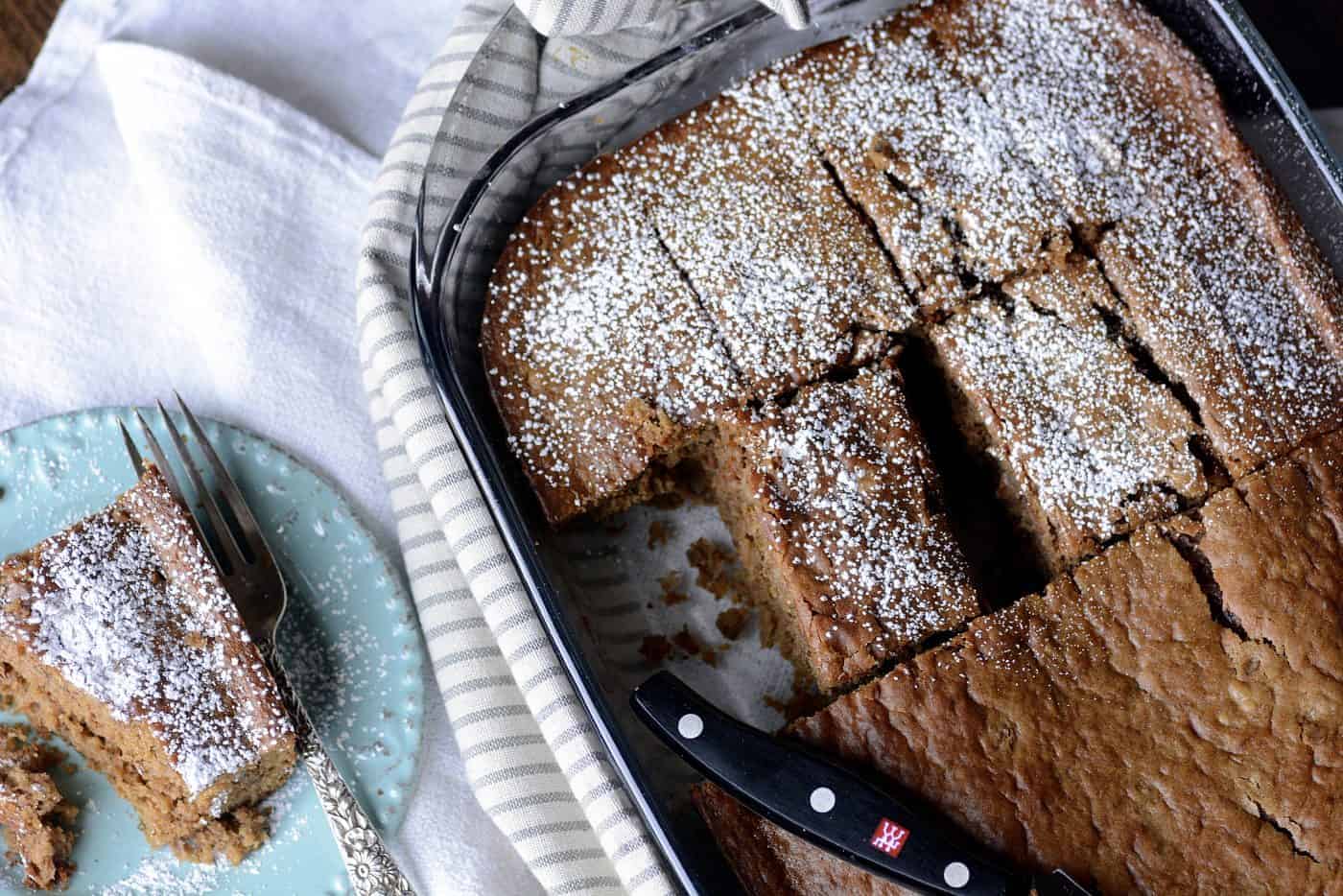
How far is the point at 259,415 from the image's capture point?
2.65 meters

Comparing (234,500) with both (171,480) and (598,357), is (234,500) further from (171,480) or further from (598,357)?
(598,357)

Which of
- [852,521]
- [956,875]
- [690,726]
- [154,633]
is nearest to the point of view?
[956,875]

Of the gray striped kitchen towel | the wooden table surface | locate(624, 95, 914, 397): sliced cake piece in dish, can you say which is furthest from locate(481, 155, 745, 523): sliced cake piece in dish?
the wooden table surface

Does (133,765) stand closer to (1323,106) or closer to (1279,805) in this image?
(1279,805)

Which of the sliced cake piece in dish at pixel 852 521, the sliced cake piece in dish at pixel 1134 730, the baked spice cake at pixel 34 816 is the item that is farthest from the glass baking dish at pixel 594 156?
the baked spice cake at pixel 34 816

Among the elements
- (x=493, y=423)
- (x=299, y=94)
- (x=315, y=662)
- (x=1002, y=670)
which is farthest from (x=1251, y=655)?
(x=299, y=94)

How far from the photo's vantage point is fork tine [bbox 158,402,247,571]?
8.12 ft

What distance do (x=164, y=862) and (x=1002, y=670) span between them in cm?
164

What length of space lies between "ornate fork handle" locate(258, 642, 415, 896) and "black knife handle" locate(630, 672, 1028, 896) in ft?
2.13

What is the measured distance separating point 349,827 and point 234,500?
0.68 meters

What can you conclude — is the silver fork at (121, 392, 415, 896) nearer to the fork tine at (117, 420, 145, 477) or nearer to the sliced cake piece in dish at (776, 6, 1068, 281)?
the fork tine at (117, 420, 145, 477)

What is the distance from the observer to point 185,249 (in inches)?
105

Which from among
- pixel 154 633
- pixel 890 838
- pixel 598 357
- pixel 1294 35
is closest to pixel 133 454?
pixel 154 633

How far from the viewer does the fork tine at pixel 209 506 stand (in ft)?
8.12
